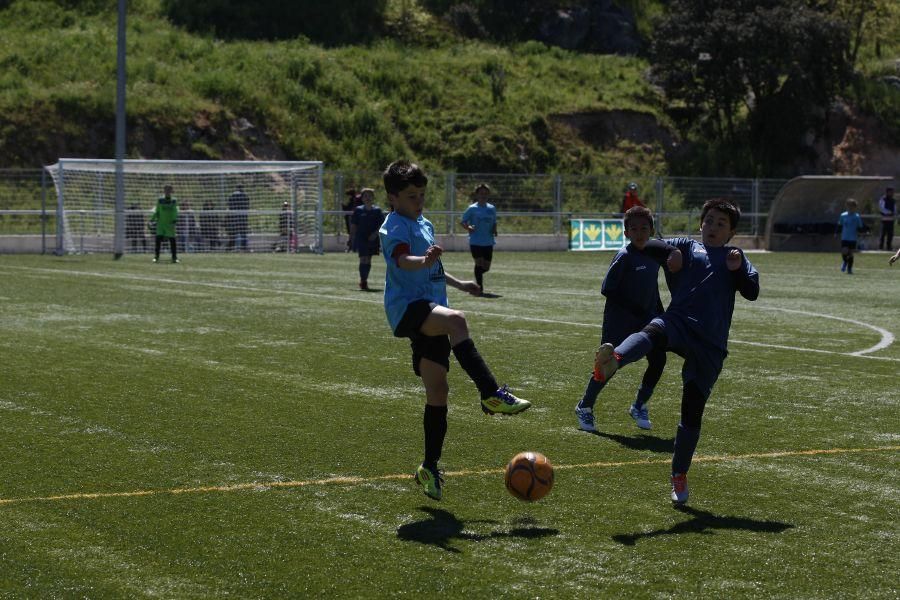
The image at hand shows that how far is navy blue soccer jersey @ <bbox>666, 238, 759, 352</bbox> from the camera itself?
681cm

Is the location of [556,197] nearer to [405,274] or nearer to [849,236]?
[849,236]

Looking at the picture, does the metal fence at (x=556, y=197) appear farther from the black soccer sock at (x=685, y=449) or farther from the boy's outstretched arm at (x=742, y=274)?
the black soccer sock at (x=685, y=449)

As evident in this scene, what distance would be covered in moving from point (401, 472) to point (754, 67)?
48442 mm

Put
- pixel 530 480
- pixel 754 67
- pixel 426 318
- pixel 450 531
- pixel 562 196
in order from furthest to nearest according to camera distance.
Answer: pixel 754 67 < pixel 562 196 < pixel 426 318 < pixel 530 480 < pixel 450 531

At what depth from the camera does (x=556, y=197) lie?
43656 mm

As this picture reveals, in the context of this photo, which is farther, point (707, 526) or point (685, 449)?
point (685, 449)

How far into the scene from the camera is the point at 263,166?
39344 millimetres

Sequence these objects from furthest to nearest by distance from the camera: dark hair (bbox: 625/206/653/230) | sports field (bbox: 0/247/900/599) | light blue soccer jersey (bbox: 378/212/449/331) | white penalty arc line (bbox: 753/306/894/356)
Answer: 1. white penalty arc line (bbox: 753/306/894/356)
2. dark hair (bbox: 625/206/653/230)
3. light blue soccer jersey (bbox: 378/212/449/331)
4. sports field (bbox: 0/247/900/599)

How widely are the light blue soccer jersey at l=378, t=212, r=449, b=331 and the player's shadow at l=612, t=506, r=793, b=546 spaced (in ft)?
5.35

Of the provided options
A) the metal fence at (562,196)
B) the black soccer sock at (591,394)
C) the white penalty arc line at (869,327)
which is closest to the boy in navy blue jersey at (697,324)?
the black soccer sock at (591,394)

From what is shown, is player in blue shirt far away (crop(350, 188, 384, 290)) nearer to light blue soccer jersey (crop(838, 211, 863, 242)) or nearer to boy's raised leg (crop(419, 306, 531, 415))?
light blue soccer jersey (crop(838, 211, 863, 242))

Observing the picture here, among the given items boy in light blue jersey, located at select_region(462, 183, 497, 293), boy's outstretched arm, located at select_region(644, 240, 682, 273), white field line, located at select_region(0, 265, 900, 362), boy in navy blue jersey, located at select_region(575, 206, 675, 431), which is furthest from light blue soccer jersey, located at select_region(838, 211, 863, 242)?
boy's outstretched arm, located at select_region(644, 240, 682, 273)

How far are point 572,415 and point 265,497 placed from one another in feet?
10.8

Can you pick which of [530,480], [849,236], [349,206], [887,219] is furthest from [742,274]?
[887,219]
